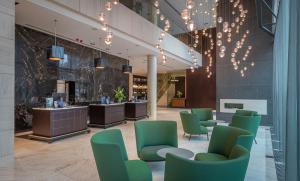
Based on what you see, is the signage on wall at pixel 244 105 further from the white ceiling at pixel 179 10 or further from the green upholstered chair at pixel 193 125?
the green upholstered chair at pixel 193 125

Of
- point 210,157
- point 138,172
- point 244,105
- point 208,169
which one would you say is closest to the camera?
point 208,169

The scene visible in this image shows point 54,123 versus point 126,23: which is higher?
point 126,23

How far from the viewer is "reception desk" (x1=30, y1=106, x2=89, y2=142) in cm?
625

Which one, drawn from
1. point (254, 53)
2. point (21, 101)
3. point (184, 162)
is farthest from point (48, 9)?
point (254, 53)

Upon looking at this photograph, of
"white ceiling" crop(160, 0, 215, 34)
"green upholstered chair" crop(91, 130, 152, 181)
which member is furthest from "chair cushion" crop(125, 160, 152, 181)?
"white ceiling" crop(160, 0, 215, 34)

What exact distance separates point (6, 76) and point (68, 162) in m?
2.34

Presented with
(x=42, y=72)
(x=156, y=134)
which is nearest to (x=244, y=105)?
(x=156, y=134)

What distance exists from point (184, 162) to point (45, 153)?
4474mm

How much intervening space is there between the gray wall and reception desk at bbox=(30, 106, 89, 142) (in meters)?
7.08

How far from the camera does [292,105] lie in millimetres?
2414

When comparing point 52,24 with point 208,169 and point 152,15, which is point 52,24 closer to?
point 152,15

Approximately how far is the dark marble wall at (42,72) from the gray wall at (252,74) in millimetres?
6836

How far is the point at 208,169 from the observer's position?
187cm

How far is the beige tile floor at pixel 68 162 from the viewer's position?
379cm
